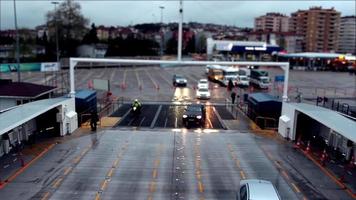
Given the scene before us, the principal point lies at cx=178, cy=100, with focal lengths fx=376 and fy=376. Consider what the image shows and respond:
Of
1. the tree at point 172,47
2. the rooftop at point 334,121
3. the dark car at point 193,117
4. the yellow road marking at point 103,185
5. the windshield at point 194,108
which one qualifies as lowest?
the yellow road marking at point 103,185

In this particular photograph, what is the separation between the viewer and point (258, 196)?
447 inches

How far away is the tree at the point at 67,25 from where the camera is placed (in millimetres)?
96688

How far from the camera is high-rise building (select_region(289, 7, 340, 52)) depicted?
7067 inches

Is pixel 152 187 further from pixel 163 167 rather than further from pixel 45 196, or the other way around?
pixel 45 196

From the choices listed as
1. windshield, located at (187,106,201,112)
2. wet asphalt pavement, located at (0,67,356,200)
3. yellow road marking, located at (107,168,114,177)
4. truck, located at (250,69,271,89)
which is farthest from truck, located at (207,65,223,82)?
yellow road marking, located at (107,168,114,177)

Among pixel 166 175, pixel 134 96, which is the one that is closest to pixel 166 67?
pixel 134 96

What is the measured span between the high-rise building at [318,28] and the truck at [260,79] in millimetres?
136377

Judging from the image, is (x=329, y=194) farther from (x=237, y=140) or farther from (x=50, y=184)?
(x=50, y=184)

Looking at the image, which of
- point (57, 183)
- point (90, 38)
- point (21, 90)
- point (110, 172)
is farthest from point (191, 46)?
point (57, 183)

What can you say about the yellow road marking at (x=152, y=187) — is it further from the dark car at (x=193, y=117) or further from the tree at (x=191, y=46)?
the tree at (x=191, y=46)

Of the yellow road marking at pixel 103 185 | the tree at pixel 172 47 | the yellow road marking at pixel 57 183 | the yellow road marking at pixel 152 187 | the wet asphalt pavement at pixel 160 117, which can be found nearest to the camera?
the yellow road marking at pixel 152 187

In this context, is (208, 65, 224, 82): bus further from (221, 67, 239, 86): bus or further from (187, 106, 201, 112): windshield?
(187, 106, 201, 112): windshield

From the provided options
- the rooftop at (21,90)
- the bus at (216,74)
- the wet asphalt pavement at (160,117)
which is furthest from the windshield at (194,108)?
the bus at (216,74)

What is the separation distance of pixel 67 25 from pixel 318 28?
127338 mm
